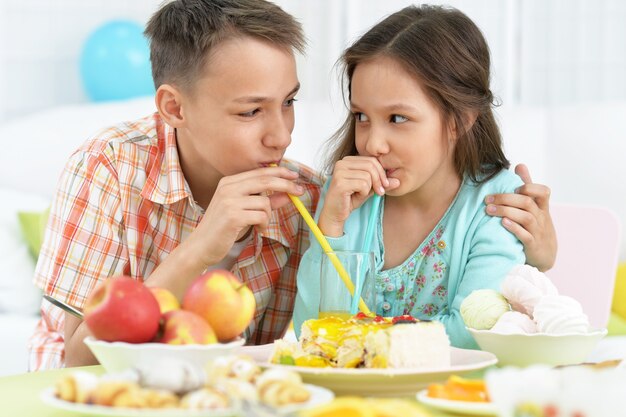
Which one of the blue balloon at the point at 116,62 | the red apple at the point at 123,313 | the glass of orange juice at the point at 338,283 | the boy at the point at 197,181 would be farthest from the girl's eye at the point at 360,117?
the blue balloon at the point at 116,62

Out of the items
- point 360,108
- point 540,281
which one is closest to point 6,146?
point 360,108

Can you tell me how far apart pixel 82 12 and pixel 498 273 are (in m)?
3.22

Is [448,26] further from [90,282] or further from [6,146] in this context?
[6,146]

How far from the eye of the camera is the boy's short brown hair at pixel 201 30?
159cm

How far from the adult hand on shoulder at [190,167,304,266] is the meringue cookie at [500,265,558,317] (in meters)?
0.46

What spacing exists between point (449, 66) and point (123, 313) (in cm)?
95

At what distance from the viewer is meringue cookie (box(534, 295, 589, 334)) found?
3.41 feet

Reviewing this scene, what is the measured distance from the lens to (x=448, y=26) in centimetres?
167

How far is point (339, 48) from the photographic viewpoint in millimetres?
4117

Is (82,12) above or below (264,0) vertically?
above

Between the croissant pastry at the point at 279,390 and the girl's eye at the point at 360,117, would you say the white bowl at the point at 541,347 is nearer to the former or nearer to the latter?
the croissant pastry at the point at 279,390

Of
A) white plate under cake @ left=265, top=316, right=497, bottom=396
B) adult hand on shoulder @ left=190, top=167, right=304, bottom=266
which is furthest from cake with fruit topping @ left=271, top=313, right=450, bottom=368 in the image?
adult hand on shoulder @ left=190, top=167, right=304, bottom=266

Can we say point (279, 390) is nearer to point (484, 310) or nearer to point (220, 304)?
point (220, 304)

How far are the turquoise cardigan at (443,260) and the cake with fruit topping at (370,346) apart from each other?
468 mm
